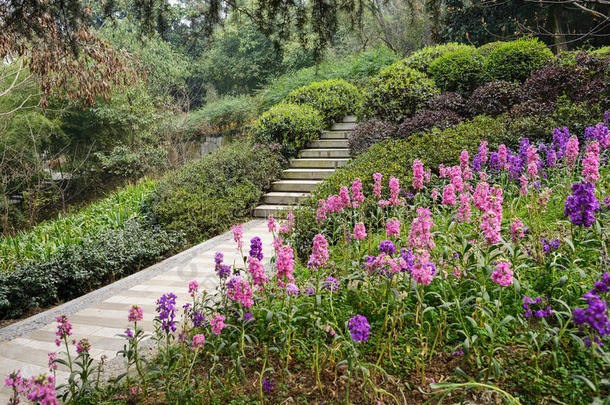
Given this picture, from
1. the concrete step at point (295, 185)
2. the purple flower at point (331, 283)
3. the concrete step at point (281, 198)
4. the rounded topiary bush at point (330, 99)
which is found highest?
the rounded topiary bush at point (330, 99)

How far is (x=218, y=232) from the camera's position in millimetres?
6473

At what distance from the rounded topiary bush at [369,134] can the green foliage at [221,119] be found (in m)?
5.76

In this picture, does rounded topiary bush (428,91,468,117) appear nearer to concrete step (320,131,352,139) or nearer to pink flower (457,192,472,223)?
concrete step (320,131,352,139)

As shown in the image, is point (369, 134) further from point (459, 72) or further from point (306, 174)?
point (459, 72)

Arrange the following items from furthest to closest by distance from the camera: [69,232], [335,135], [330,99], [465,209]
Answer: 1. [330,99]
2. [335,135]
3. [69,232]
4. [465,209]

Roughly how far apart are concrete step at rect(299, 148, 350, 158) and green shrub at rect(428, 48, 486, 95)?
8.24 ft

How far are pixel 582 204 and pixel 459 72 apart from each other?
7.00 metres

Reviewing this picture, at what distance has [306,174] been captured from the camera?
810 centimetres

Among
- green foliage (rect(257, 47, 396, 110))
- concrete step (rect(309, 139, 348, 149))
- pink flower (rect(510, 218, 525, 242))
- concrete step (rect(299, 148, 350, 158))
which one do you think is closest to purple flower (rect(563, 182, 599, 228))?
pink flower (rect(510, 218, 525, 242))

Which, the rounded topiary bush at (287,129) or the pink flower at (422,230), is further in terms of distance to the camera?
the rounded topiary bush at (287,129)

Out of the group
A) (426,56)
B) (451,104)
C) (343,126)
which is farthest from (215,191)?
(426,56)

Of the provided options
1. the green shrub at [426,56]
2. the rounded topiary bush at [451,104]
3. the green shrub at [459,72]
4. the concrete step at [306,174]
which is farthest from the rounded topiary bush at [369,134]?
the green shrub at [426,56]

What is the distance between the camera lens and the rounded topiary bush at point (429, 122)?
6.98 meters

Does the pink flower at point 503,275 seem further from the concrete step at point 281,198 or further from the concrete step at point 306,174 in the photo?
the concrete step at point 306,174
